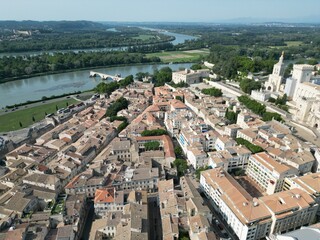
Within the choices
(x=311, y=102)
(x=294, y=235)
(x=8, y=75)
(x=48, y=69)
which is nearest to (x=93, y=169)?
(x=294, y=235)

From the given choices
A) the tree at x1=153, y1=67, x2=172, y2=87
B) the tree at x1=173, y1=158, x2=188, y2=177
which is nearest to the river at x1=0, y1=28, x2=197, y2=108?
the tree at x1=153, y1=67, x2=172, y2=87

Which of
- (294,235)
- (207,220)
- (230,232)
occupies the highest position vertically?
(294,235)

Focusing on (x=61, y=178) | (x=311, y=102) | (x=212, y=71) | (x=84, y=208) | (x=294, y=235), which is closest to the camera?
(x=294, y=235)

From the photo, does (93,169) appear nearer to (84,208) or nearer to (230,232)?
(84,208)

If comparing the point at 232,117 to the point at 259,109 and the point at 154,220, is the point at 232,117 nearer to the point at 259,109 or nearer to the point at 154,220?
the point at 259,109

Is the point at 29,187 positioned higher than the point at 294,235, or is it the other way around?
the point at 294,235

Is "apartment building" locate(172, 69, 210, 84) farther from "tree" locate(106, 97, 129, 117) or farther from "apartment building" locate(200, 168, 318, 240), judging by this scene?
"apartment building" locate(200, 168, 318, 240)
